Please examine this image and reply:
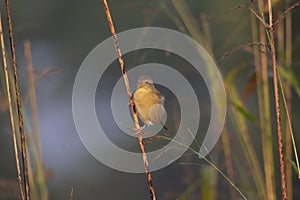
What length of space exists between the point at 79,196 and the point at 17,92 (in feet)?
15.8

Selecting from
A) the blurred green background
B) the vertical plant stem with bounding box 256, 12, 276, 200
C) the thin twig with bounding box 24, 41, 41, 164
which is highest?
the blurred green background

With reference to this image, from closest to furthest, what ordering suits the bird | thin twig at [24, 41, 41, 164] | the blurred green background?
the bird, thin twig at [24, 41, 41, 164], the blurred green background

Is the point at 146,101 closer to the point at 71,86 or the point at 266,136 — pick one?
the point at 266,136

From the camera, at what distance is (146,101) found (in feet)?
6.88

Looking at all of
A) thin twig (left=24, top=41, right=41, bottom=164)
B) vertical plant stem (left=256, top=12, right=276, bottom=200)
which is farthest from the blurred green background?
thin twig (left=24, top=41, right=41, bottom=164)

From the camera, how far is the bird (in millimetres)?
2062

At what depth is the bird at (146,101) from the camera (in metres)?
2.06

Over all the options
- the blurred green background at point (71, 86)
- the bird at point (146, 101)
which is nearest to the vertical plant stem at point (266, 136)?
the bird at point (146, 101)

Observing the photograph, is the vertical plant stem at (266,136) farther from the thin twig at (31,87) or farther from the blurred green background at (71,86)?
the blurred green background at (71,86)

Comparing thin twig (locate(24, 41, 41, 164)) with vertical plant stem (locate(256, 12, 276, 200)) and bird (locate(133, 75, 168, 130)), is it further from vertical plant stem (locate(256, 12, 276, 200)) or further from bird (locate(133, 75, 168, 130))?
vertical plant stem (locate(256, 12, 276, 200))

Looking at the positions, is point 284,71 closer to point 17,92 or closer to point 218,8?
point 17,92

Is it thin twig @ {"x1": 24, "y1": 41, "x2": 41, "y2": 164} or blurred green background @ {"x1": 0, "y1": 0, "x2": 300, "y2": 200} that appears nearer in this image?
thin twig @ {"x1": 24, "y1": 41, "x2": 41, "y2": 164}

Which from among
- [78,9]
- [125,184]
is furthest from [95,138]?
[78,9]

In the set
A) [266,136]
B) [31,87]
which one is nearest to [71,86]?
[31,87]
